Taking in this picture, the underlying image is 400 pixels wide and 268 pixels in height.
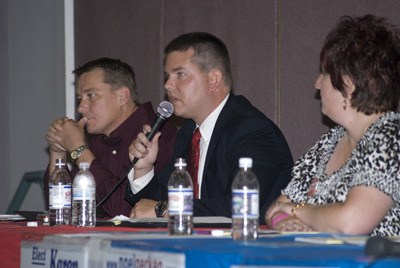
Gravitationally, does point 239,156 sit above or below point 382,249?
above

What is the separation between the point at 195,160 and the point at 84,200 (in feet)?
2.91

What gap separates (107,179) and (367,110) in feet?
→ 5.64

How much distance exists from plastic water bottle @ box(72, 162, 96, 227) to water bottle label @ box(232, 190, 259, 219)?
86 cm

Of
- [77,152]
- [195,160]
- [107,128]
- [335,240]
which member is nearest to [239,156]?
[195,160]

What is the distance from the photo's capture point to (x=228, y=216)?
3346 mm

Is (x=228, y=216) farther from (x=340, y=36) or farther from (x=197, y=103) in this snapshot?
(x=340, y=36)

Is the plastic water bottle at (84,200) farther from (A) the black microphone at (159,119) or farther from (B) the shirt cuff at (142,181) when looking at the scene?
(B) the shirt cuff at (142,181)

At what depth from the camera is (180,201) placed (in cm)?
225

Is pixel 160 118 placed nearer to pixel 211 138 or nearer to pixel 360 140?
pixel 211 138

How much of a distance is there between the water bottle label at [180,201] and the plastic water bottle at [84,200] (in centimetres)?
71

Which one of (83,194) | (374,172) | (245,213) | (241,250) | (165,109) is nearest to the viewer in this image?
(241,250)

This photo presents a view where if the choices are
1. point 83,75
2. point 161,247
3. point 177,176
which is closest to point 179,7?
point 83,75

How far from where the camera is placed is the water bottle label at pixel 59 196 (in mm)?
3049

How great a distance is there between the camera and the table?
5.54 feet
